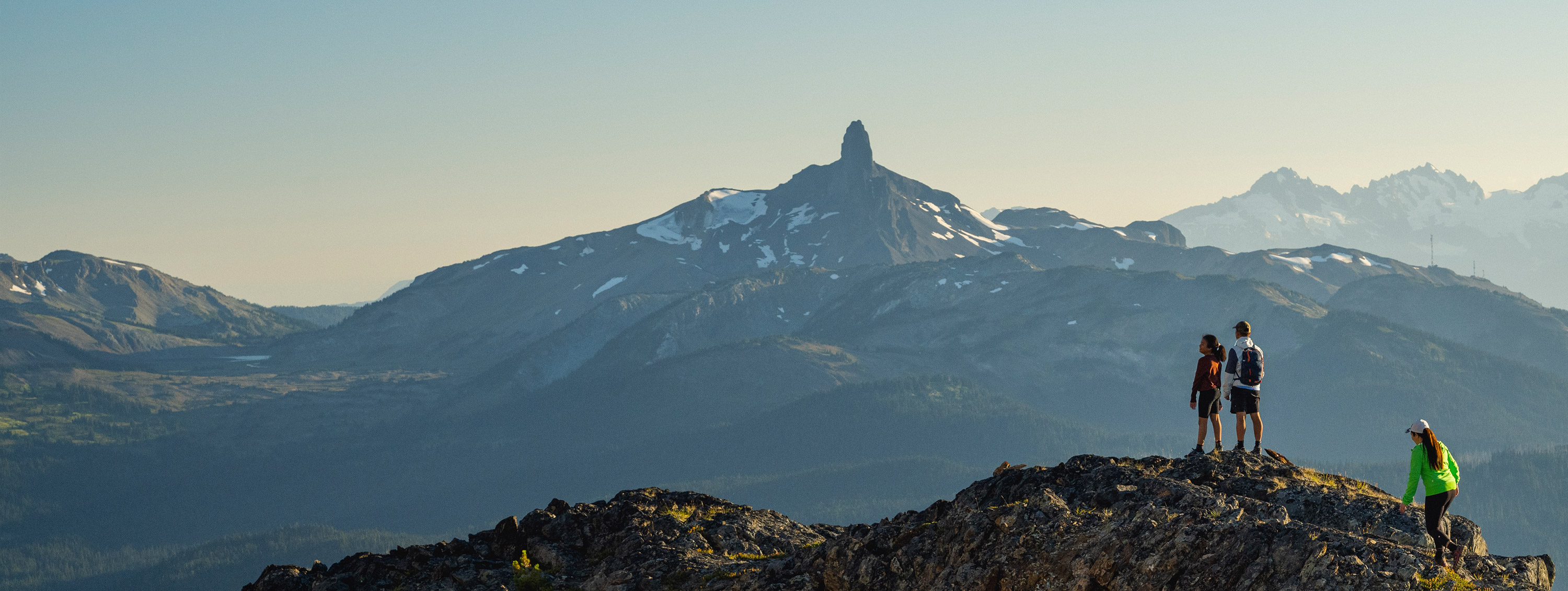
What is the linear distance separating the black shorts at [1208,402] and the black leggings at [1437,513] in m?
10.2

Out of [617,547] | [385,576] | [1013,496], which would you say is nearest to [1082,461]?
[1013,496]

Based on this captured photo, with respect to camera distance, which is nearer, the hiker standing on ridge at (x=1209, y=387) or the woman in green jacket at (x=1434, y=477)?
the woman in green jacket at (x=1434, y=477)

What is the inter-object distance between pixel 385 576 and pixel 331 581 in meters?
2.17

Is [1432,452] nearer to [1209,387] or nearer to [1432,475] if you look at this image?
[1432,475]

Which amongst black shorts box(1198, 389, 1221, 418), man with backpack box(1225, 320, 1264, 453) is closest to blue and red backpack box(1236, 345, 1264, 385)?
man with backpack box(1225, 320, 1264, 453)

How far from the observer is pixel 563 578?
52406 millimetres

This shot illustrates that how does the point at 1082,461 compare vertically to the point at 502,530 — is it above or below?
above

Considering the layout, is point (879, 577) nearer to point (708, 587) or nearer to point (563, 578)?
point (708, 587)

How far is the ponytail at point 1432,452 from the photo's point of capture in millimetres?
34188

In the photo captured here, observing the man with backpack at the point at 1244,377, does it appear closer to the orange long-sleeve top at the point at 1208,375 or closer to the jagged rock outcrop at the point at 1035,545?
the orange long-sleeve top at the point at 1208,375

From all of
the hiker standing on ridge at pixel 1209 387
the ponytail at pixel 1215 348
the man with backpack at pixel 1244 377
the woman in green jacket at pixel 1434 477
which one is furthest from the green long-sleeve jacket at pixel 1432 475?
the hiker standing on ridge at pixel 1209 387

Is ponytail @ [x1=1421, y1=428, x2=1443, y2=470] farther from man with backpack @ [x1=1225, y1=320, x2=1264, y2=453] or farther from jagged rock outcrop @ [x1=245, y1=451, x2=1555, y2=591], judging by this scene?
man with backpack @ [x1=1225, y1=320, x2=1264, y2=453]

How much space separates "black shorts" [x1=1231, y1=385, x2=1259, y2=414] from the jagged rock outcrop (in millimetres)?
1754

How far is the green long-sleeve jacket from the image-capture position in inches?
1347
